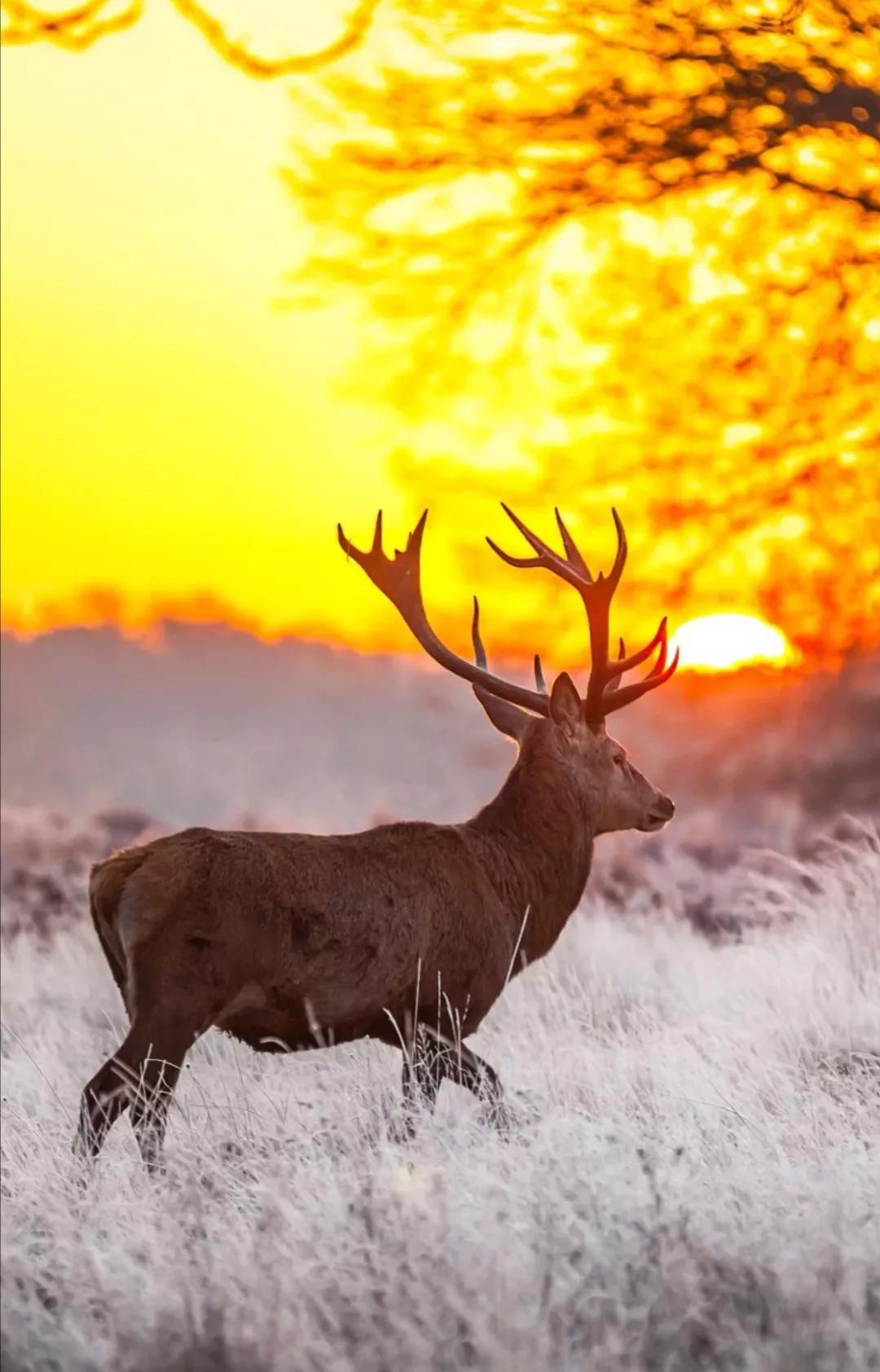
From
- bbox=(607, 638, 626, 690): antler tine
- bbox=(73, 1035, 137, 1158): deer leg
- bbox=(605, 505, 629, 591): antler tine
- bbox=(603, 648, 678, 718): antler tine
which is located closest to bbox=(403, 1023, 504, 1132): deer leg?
bbox=(73, 1035, 137, 1158): deer leg

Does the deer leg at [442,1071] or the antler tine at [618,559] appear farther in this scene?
the antler tine at [618,559]

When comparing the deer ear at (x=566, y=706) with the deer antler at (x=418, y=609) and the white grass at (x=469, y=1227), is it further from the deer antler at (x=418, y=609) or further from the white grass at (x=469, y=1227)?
the white grass at (x=469, y=1227)

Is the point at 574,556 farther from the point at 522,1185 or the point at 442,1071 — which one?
the point at 522,1185

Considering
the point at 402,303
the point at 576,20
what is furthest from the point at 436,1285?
the point at 576,20

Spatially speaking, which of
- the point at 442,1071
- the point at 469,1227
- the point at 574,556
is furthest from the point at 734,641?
the point at 469,1227

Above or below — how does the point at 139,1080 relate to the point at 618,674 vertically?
below

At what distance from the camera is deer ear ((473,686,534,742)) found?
7.66 meters

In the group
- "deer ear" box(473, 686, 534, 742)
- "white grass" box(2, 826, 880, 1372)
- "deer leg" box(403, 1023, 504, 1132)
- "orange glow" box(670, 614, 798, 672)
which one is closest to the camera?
"white grass" box(2, 826, 880, 1372)

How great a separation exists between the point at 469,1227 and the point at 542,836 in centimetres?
248

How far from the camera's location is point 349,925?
6645mm

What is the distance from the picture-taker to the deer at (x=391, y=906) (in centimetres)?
636

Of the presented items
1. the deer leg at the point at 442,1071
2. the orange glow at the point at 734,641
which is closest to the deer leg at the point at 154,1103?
the deer leg at the point at 442,1071

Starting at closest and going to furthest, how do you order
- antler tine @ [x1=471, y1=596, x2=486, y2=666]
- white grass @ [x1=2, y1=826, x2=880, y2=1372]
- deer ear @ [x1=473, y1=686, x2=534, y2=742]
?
white grass @ [x1=2, y1=826, x2=880, y2=1372] < deer ear @ [x1=473, y1=686, x2=534, y2=742] < antler tine @ [x1=471, y1=596, x2=486, y2=666]

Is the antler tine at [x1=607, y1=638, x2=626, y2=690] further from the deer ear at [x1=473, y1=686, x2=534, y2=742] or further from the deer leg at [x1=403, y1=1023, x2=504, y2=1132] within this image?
the deer leg at [x1=403, y1=1023, x2=504, y2=1132]
